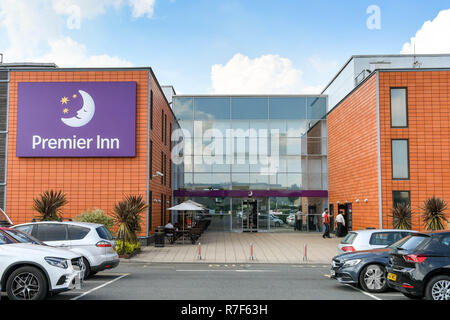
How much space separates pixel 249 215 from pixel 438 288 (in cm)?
2836

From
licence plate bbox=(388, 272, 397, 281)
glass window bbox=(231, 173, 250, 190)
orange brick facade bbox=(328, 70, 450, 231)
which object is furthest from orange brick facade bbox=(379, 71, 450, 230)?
licence plate bbox=(388, 272, 397, 281)

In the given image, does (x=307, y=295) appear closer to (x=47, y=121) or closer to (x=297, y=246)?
(x=297, y=246)

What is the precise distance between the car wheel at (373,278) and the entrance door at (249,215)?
2568 cm

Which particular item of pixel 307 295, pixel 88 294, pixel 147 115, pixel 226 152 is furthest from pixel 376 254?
pixel 226 152

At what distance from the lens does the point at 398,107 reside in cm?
2473

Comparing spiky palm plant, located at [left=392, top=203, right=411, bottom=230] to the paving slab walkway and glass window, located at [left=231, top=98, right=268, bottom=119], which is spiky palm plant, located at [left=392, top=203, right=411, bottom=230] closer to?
the paving slab walkway

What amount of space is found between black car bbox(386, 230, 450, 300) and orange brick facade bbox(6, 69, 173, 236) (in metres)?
16.0

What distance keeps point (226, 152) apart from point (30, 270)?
95.6 ft

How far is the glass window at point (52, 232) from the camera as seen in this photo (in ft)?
42.4

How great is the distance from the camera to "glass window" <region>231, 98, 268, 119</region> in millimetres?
38062

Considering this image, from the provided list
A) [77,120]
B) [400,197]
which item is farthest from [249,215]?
[77,120]

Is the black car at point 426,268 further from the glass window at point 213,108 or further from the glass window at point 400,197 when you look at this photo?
the glass window at point 213,108

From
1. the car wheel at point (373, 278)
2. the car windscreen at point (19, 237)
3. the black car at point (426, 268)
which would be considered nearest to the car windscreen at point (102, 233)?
the car windscreen at point (19, 237)

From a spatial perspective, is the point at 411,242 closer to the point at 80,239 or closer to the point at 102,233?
the point at 102,233
